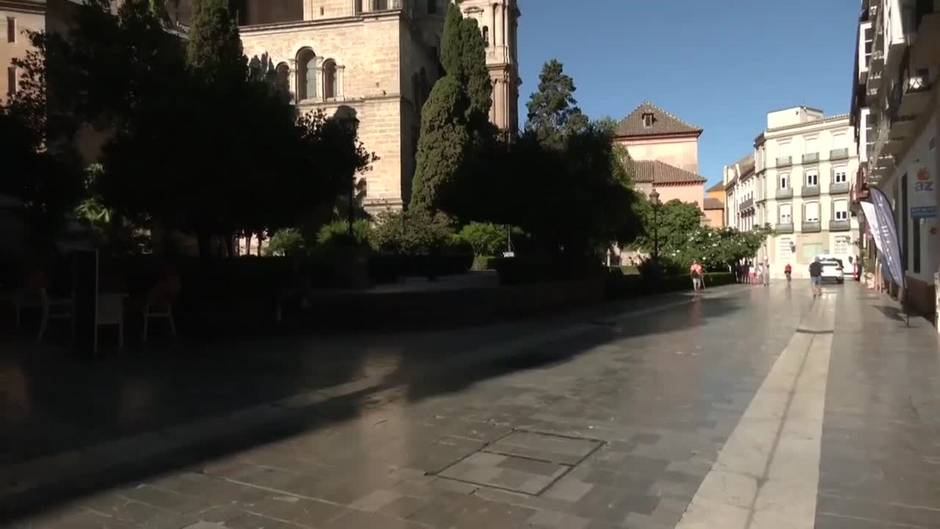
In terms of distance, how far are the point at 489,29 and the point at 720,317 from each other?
41546mm

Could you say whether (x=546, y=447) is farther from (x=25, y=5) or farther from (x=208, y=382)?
(x=25, y=5)

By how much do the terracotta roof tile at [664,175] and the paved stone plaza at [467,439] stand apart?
56768mm

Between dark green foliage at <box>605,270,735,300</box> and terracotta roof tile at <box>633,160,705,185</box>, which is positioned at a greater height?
Result: terracotta roof tile at <box>633,160,705,185</box>

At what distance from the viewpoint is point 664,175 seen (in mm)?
67938

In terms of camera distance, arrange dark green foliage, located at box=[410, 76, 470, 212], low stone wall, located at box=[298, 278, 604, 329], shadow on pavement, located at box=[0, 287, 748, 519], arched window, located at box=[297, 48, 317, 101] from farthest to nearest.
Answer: arched window, located at box=[297, 48, 317, 101] → dark green foliage, located at box=[410, 76, 470, 212] → low stone wall, located at box=[298, 278, 604, 329] → shadow on pavement, located at box=[0, 287, 748, 519]

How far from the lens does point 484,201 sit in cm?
2077

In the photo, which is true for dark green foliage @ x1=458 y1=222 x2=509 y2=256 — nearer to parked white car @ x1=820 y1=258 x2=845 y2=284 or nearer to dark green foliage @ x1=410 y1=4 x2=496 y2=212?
dark green foliage @ x1=410 y1=4 x2=496 y2=212

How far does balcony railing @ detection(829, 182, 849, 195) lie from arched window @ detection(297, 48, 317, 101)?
1902 inches

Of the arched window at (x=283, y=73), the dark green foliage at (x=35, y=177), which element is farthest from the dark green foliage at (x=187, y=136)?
the arched window at (x=283, y=73)

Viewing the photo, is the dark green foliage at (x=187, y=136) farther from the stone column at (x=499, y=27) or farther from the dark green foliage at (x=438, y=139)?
the stone column at (x=499, y=27)

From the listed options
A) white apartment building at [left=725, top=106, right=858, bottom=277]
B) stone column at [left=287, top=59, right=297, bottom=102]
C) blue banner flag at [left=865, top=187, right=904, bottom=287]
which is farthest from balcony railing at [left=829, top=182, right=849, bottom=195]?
blue banner flag at [left=865, top=187, right=904, bottom=287]

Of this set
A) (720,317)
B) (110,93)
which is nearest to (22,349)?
(110,93)

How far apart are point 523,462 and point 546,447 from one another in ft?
1.59

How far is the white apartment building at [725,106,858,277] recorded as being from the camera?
6638 centimetres
